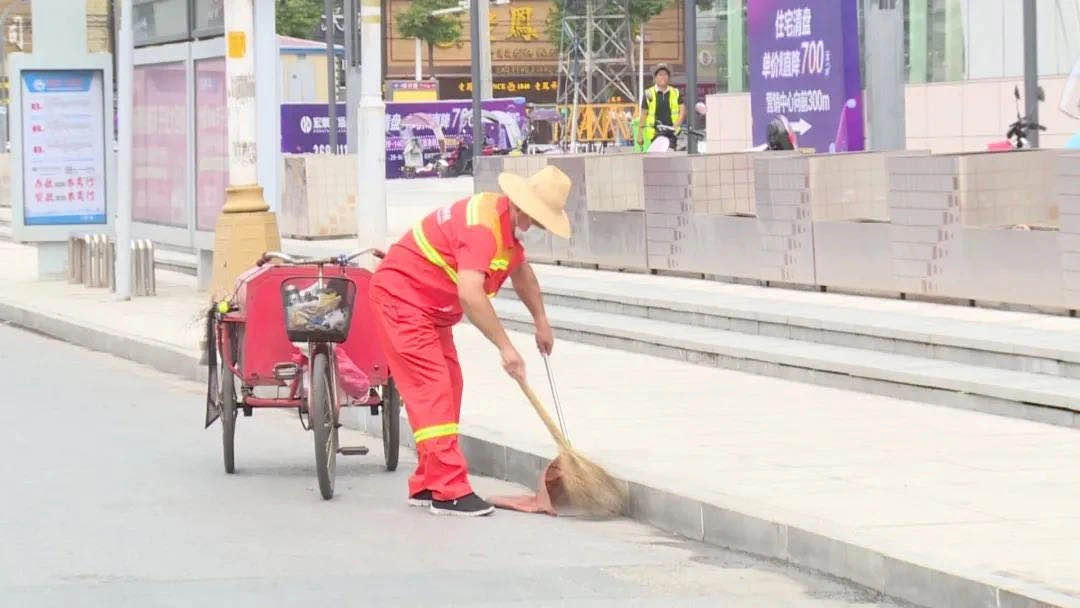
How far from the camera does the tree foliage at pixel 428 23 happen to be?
84.7 m

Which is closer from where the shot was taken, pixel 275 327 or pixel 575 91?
pixel 275 327

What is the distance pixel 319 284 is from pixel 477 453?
4.80ft

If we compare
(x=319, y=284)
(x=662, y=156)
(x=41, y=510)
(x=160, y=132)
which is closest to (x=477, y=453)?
(x=319, y=284)

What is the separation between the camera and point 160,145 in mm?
22938

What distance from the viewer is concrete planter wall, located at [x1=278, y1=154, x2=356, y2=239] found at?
28.7 meters

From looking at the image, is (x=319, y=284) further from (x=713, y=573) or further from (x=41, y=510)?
(x=713, y=573)

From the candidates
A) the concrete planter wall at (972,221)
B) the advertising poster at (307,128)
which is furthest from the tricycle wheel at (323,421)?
the advertising poster at (307,128)

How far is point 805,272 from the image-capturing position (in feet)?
55.5

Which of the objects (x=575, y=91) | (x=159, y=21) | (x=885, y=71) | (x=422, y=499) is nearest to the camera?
(x=422, y=499)

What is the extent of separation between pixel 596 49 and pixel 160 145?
6305cm

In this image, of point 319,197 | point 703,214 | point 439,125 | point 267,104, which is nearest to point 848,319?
point 703,214

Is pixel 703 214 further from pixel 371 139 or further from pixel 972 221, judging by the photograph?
pixel 972 221

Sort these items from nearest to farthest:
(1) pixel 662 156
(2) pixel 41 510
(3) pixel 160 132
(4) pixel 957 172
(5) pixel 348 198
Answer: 1. (2) pixel 41 510
2. (4) pixel 957 172
3. (1) pixel 662 156
4. (3) pixel 160 132
5. (5) pixel 348 198

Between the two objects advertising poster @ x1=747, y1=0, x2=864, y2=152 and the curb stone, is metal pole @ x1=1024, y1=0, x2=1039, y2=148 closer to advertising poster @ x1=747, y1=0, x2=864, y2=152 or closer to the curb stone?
advertising poster @ x1=747, y1=0, x2=864, y2=152
